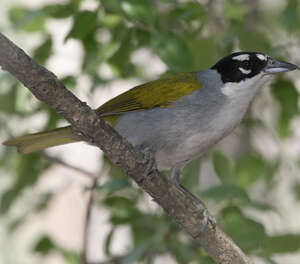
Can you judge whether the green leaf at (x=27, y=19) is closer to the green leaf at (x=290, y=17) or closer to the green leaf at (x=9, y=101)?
the green leaf at (x=9, y=101)

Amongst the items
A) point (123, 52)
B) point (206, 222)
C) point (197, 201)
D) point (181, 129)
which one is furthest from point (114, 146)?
point (123, 52)

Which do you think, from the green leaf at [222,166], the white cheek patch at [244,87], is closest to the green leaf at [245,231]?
the green leaf at [222,166]

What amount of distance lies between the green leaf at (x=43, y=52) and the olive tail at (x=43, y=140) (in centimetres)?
61

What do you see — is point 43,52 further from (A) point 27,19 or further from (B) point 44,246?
(B) point 44,246

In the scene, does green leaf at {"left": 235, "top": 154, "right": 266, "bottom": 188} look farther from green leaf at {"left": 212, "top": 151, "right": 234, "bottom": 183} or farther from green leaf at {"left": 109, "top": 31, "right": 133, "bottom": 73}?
green leaf at {"left": 109, "top": 31, "right": 133, "bottom": 73}

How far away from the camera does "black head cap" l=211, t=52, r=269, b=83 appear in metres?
3.95

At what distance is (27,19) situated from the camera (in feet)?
12.9

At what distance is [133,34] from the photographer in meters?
4.08

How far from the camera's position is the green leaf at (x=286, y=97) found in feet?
13.8

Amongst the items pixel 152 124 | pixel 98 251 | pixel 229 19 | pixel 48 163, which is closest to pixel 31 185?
pixel 48 163

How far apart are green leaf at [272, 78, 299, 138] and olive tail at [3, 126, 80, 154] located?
60.9 inches

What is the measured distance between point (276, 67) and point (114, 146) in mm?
1492

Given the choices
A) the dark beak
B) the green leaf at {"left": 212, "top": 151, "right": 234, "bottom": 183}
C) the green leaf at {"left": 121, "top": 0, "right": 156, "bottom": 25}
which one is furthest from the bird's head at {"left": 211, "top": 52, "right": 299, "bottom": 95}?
the green leaf at {"left": 121, "top": 0, "right": 156, "bottom": 25}

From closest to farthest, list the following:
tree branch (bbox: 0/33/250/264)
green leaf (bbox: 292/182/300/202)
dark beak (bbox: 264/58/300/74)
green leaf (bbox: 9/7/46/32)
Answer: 1. tree branch (bbox: 0/33/250/264)
2. dark beak (bbox: 264/58/300/74)
3. green leaf (bbox: 9/7/46/32)
4. green leaf (bbox: 292/182/300/202)
